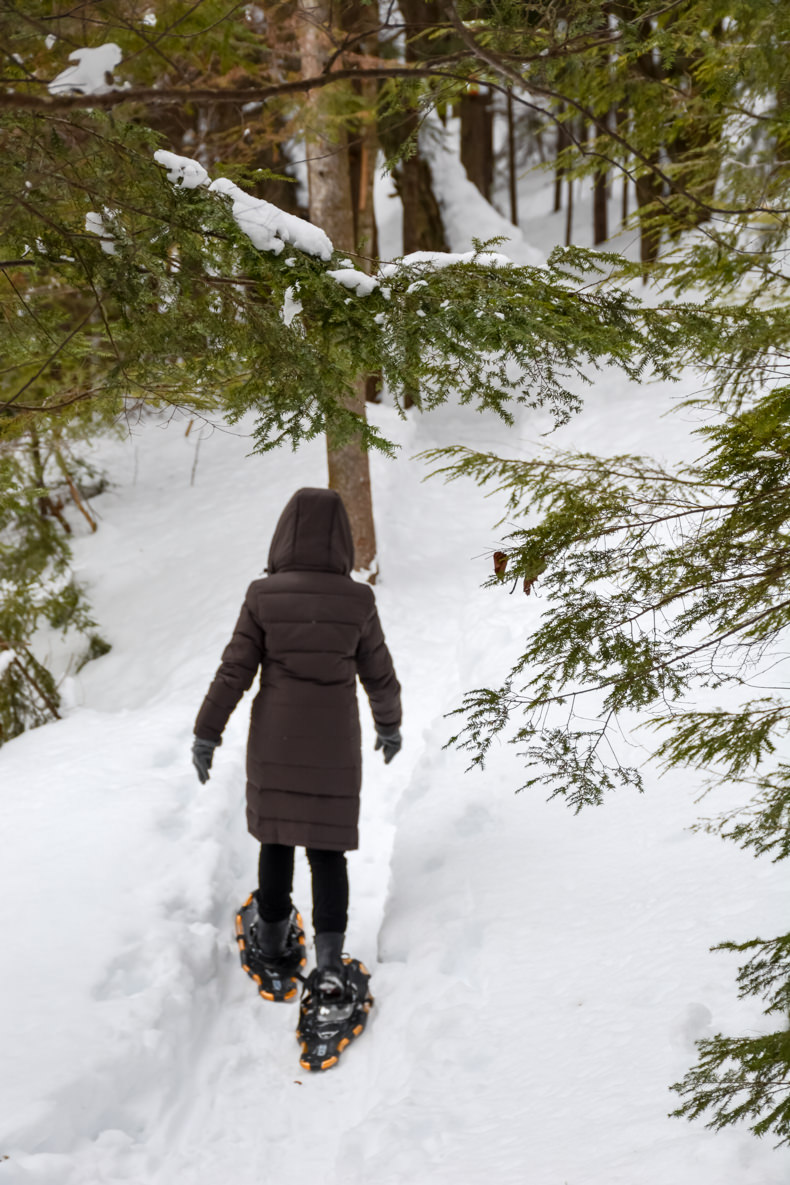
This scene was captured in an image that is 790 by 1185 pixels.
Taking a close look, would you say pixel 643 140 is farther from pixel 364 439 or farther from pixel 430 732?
pixel 430 732

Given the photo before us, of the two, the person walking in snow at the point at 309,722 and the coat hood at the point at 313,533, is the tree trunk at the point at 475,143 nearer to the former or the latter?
the coat hood at the point at 313,533

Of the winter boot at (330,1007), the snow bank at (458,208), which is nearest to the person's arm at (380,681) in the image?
the winter boot at (330,1007)

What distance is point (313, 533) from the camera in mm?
3902

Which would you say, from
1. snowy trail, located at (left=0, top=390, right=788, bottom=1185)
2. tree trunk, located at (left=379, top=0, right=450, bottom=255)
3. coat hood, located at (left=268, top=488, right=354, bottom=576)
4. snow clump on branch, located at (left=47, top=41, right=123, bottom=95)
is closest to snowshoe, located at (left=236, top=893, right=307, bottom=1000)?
snowy trail, located at (left=0, top=390, right=788, bottom=1185)

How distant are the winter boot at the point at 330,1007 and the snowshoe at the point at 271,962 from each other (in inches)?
7.6

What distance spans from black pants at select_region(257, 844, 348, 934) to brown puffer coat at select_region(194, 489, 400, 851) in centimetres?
12

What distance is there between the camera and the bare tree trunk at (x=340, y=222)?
7809 millimetres

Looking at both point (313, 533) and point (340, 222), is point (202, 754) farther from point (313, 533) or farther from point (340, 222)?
point (340, 222)

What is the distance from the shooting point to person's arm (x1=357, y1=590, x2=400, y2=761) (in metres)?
4.10

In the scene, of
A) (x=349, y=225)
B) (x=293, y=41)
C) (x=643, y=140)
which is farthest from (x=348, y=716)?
(x=293, y=41)

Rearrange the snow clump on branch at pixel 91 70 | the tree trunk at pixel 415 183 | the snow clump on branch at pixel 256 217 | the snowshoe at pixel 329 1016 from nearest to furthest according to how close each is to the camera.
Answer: the snow clump on branch at pixel 91 70 → the snow clump on branch at pixel 256 217 → the snowshoe at pixel 329 1016 → the tree trunk at pixel 415 183

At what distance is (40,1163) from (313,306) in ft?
10.5

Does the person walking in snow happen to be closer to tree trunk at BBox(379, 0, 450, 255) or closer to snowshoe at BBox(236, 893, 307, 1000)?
snowshoe at BBox(236, 893, 307, 1000)

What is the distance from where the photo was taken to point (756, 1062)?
2.01m
